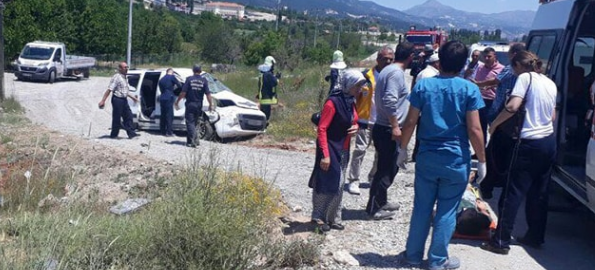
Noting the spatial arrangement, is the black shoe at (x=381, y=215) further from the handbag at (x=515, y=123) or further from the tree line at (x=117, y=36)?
the tree line at (x=117, y=36)

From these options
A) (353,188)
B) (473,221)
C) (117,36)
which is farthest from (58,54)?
(473,221)

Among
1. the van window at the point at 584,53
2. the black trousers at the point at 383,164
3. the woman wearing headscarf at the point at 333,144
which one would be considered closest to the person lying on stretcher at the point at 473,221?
the black trousers at the point at 383,164

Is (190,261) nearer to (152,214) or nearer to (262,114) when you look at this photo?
(152,214)

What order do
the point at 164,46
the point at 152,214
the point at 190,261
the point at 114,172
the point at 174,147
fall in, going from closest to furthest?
the point at 190,261
the point at 152,214
the point at 114,172
the point at 174,147
the point at 164,46

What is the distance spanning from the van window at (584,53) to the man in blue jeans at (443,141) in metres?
3.21

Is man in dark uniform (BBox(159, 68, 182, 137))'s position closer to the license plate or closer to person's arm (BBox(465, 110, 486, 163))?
the license plate

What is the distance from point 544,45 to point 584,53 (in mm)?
621

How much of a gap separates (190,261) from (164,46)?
67.8 metres

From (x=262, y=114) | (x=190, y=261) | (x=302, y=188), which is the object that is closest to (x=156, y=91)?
(x=262, y=114)

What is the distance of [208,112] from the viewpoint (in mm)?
14633

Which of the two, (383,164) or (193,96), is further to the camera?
(193,96)

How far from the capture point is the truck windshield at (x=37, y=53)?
35.2 metres

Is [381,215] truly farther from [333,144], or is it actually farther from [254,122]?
[254,122]

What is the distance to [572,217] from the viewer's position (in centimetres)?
841
